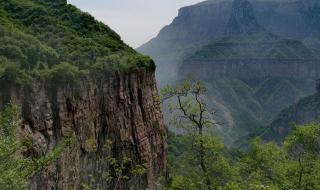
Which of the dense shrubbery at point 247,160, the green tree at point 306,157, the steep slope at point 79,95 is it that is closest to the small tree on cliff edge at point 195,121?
the dense shrubbery at point 247,160

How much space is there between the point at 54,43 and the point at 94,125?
9509mm

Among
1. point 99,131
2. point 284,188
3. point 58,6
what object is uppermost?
point 58,6

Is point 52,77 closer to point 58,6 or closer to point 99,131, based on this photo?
point 99,131

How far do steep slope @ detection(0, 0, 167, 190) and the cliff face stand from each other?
0.09m

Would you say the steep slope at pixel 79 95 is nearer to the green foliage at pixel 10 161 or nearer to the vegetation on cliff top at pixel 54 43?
the vegetation on cliff top at pixel 54 43

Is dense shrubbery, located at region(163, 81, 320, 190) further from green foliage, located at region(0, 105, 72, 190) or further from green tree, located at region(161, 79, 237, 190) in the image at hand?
green foliage, located at region(0, 105, 72, 190)

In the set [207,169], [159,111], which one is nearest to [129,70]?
[159,111]

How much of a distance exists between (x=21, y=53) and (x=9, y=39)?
174 centimetres

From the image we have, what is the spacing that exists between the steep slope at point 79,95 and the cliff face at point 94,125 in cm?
9

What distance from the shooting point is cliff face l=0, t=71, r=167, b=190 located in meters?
45.0

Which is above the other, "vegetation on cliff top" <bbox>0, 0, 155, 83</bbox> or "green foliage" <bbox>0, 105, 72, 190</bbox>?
"vegetation on cliff top" <bbox>0, 0, 155, 83</bbox>

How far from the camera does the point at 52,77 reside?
4866 cm

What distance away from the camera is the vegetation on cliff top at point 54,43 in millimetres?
45688

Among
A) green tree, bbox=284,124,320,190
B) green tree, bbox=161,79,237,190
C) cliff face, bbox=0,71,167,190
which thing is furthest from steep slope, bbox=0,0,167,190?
green tree, bbox=284,124,320,190
